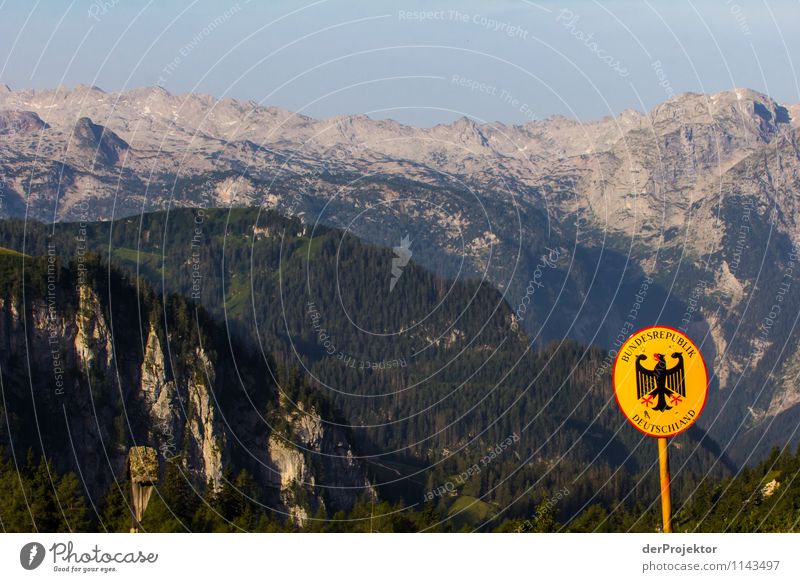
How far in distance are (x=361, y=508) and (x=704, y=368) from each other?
442 ft

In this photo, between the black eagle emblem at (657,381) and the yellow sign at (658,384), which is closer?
the yellow sign at (658,384)

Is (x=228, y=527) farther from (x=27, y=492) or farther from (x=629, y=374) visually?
(x=629, y=374)

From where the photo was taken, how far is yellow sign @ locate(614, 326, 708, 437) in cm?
3728

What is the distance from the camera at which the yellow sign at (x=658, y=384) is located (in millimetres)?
37281

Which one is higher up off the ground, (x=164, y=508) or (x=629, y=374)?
(x=629, y=374)

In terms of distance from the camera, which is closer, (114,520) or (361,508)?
(114,520)

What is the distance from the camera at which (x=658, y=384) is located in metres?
37.4

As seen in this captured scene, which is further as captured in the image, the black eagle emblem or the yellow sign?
the black eagle emblem

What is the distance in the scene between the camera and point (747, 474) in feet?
548
